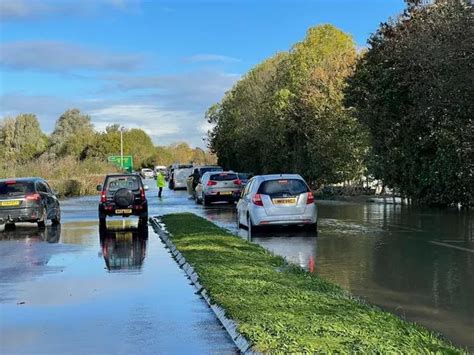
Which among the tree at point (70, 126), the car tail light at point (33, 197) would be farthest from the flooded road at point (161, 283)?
the tree at point (70, 126)

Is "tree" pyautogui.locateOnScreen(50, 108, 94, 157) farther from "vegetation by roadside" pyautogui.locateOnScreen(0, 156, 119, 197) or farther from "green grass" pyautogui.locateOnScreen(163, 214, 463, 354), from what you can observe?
"green grass" pyautogui.locateOnScreen(163, 214, 463, 354)

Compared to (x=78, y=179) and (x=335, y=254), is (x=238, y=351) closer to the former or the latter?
(x=335, y=254)

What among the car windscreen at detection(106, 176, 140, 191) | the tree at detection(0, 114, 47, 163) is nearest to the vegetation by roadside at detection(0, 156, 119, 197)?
the car windscreen at detection(106, 176, 140, 191)

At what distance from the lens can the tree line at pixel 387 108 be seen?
20.9 meters

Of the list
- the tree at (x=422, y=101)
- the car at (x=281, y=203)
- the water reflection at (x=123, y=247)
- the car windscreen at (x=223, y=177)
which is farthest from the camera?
the car windscreen at (x=223, y=177)

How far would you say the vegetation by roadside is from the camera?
4566 cm

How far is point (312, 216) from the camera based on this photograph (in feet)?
57.7

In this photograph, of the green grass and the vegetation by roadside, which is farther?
the vegetation by roadside

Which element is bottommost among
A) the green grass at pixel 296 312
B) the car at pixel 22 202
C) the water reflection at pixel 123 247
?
the water reflection at pixel 123 247

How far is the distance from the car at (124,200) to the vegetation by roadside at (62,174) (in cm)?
2304

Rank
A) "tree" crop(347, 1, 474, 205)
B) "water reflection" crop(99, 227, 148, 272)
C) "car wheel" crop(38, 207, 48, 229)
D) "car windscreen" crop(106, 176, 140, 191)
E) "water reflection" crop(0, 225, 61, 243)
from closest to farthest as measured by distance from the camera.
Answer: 1. "water reflection" crop(99, 227, 148, 272)
2. "water reflection" crop(0, 225, 61, 243)
3. "tree" crop(347, 1, 474, 205)
4. "car windscreen" crop(106, 176, 140, 191)
5. "car wheel" crop(38, 207, 48, 229)

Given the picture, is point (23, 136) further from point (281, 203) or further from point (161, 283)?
point (161, 283)

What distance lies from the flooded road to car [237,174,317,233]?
465 mm

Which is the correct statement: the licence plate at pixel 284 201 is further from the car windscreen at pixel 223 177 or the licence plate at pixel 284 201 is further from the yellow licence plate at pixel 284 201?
the car windscreen at pixel 223 177
